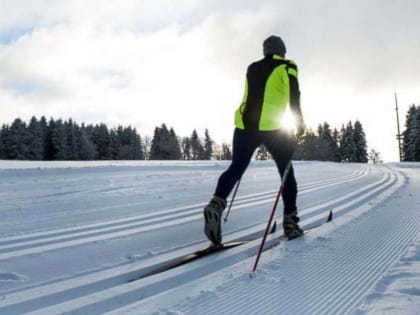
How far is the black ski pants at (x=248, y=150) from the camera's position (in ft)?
11.6

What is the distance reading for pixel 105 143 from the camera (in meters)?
81.1

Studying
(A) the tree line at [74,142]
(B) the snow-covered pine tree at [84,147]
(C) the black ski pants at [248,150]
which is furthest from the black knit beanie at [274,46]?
(B) the snow-covered pine tree at [84,147]

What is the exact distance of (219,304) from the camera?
218 centimetres

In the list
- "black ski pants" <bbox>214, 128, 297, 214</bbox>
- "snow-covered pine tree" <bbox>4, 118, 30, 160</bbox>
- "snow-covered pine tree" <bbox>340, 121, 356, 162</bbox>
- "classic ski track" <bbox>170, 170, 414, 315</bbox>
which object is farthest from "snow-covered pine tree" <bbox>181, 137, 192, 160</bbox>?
"classic ski track" <bbox>170, 170, 414, 315</bbox>

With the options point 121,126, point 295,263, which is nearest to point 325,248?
point 295,263

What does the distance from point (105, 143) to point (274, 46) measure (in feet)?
264

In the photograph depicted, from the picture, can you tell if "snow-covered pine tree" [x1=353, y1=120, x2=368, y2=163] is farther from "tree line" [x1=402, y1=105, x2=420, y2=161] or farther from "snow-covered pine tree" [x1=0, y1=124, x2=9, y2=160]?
"snow-covered pine tree" [x1=0, y1=124, x2=9, y2=160]

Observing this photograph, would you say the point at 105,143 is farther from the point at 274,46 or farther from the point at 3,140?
the point at 274,46

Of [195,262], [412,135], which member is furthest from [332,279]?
[412,135]

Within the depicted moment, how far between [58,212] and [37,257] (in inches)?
88.4

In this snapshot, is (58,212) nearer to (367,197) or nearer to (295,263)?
(295,263)

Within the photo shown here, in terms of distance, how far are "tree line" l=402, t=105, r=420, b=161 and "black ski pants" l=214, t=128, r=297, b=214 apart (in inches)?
2346

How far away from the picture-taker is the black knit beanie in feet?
12.3

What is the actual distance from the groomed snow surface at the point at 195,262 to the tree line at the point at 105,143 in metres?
61.0
